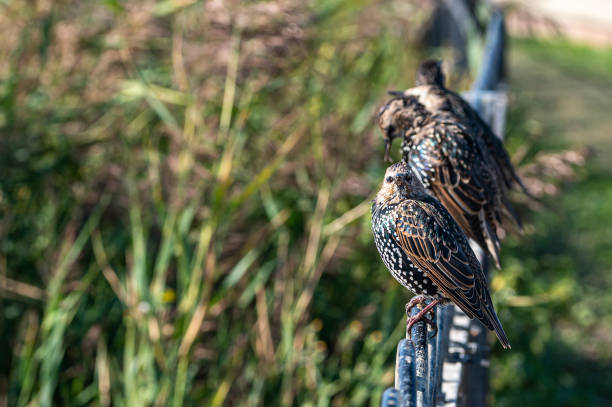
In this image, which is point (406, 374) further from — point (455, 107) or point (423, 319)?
point (455, 107)

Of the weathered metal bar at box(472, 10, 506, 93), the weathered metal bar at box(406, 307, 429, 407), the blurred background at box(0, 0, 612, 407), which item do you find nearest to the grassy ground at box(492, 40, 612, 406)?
the blurred background at box(0, 0, 612, 407)

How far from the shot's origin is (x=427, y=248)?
196cm

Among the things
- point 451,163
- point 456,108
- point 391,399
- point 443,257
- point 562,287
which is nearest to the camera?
point 391,399

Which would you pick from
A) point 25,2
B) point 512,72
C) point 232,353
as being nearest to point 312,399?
point 232,353

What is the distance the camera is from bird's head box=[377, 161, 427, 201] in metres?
1.94

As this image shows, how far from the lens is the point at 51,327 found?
3270 millimetres

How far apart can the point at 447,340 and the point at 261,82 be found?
184cm

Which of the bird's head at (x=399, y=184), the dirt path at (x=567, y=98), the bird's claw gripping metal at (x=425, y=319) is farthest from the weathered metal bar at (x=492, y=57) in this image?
the dirt path at (x=567, y=98)

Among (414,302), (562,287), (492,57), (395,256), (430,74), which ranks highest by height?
(430,74)

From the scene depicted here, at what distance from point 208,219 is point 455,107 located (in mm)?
1110

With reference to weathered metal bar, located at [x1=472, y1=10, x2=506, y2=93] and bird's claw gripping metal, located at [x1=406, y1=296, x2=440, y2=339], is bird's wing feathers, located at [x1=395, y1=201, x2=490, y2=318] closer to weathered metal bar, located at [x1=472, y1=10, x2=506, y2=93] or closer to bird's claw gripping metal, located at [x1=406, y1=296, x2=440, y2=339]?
bird's claw gripping metal, located at [x1=406, y1=296, x2=440, y2=339]

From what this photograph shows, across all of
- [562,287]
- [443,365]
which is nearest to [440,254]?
[443,365]

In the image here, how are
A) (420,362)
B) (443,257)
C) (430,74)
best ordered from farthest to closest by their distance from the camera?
1. (430,74)
2. (443,257)
3. (420,362)

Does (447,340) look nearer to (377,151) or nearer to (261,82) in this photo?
(261,82)
